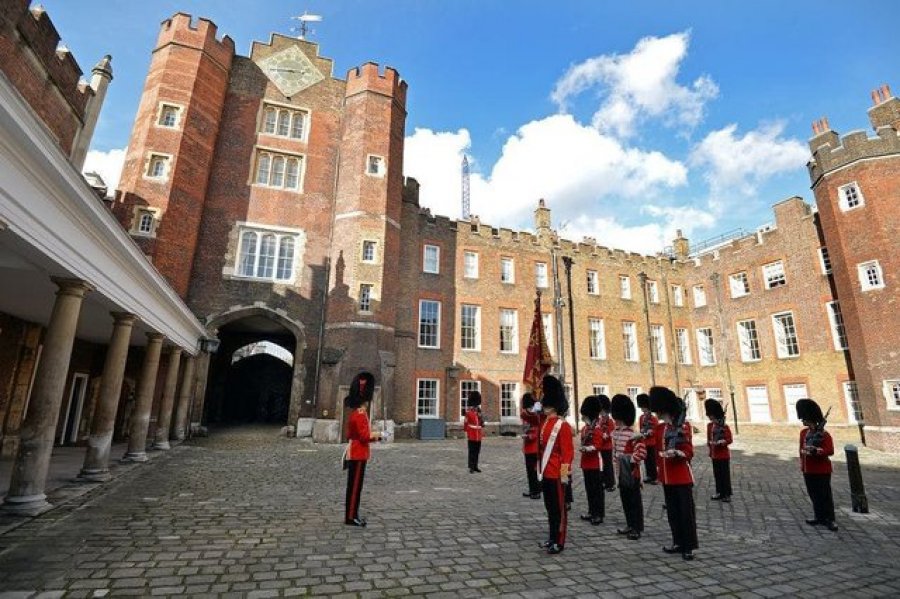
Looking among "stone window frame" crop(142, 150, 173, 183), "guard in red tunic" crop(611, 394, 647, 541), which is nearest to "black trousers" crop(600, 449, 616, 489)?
"guard in red tunic" crop(611, 394, 647, 541)

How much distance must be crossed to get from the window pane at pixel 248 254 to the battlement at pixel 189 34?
915 cm

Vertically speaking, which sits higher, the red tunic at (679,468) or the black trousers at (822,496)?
the red tunic at (679,468)

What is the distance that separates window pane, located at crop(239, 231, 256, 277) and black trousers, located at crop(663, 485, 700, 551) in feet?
64.9

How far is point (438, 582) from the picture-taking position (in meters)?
4.34

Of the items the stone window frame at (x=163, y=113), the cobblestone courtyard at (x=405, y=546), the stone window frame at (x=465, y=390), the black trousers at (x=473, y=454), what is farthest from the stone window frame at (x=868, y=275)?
the stone window frame at (x=163, y=113)

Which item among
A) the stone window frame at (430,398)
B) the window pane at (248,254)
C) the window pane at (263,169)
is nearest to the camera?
the window pane at (248,254)

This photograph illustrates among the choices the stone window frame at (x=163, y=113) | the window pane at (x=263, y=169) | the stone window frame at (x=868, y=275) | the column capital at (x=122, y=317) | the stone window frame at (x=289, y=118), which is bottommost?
the column capital at (x=122, y=317)

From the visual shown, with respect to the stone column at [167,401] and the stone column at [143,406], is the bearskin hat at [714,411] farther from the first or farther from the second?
the stone column at [167,401]

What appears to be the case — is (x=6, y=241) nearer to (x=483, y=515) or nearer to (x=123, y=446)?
(x=483, y=515)

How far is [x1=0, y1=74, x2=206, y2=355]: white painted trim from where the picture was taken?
464 centimetres

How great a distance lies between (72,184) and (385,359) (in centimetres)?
1503

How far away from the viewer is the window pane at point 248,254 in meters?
20.6

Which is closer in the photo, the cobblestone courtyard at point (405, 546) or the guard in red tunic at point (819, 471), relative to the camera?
the cobblestone courtyard at point (405, 546)

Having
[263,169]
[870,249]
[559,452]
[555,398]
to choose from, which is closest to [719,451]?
[555,398]
